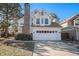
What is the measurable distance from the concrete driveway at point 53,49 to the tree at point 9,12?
999 millimetres

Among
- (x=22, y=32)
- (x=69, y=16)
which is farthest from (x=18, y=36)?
(x=69, y=16)

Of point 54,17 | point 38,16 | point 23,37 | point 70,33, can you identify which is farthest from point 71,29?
point 23,37

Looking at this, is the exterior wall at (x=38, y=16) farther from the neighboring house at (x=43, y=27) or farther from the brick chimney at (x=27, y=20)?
the brick chimney at (x=27, y=20)

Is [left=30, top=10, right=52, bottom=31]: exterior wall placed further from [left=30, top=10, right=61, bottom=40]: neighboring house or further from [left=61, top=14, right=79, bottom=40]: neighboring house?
[left=61, top=14, right=79, bottom=40]: neighboring house

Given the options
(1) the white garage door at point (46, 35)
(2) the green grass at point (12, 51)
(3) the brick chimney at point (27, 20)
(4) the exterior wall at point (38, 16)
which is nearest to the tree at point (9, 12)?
(3) the brick chimney at point (27, 20)

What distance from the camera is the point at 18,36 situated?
22.6 feet

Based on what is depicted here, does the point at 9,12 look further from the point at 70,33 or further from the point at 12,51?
the point at 70,33

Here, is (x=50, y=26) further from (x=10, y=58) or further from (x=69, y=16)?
(x=10, y=58)

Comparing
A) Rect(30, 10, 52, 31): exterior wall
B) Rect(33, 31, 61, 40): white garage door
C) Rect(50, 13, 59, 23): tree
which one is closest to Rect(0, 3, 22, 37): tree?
Rect(30, 10, 52, 31): exterior wall

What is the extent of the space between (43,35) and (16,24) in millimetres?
884

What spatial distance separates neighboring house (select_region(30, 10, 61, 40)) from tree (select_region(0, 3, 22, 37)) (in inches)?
17.0

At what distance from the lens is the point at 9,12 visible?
6.94 m

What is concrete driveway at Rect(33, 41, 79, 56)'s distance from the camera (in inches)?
262

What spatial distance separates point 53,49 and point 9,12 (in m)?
1.68
